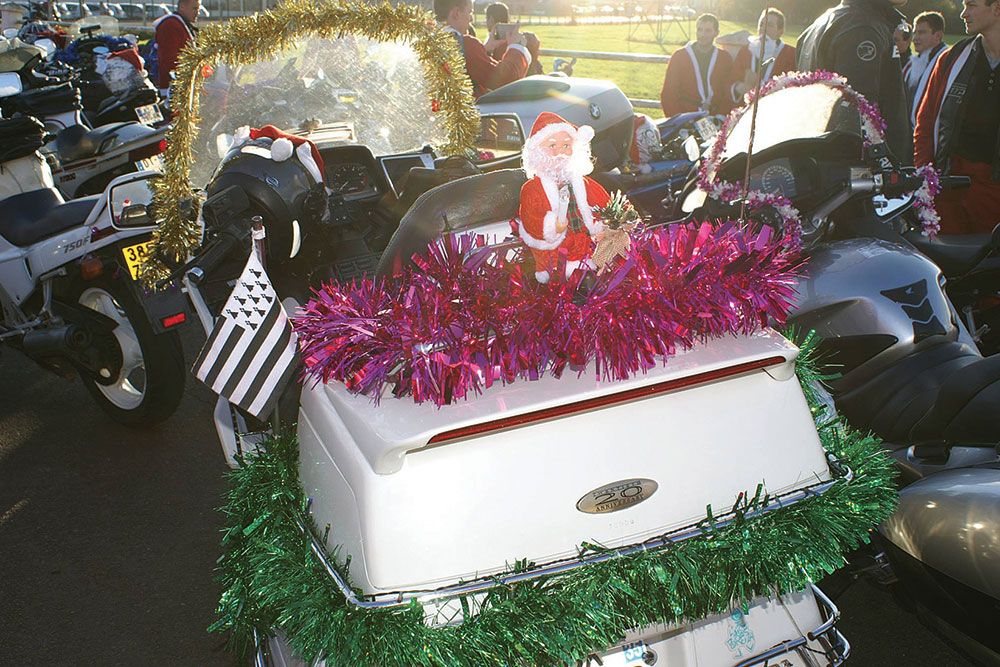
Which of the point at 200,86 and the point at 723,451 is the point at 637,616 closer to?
the point at 723,451

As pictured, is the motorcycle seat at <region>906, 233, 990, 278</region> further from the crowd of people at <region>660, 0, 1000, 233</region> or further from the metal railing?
the metal railing

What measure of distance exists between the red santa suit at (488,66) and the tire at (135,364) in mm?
5414

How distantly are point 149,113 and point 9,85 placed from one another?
1250mm

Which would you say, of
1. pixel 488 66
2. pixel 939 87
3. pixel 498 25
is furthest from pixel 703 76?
pixel 939 87

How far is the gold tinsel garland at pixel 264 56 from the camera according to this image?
3.55m

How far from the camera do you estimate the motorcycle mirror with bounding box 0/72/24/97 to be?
287 inches

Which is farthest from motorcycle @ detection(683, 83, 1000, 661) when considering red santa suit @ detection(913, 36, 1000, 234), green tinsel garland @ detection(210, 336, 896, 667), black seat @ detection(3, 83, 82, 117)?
black seat @ detection(3, 83, 82, 117)

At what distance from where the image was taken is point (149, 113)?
826 cm

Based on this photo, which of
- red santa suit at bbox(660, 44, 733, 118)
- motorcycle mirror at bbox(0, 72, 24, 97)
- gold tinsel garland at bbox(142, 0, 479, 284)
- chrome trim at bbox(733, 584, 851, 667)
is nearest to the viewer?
chrome trim at bbox(733, 584, 851, 667)

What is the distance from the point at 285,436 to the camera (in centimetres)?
252

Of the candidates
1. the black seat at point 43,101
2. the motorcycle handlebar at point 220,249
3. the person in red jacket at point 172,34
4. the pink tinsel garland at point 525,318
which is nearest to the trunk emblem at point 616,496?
the pink tinsel garland at point 525,318

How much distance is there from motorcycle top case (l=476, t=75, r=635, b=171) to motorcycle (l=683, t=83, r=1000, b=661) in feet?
12.7

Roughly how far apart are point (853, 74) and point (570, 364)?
12.3 feet

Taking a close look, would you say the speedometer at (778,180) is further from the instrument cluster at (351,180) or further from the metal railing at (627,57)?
the metal railing at (627,57)
